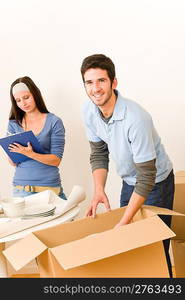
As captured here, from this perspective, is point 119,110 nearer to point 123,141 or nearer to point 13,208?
point 123,141

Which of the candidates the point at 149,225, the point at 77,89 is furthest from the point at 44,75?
the point at 149,225

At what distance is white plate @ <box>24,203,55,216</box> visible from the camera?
5.87ft

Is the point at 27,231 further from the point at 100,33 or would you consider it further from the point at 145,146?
the point at 100,33

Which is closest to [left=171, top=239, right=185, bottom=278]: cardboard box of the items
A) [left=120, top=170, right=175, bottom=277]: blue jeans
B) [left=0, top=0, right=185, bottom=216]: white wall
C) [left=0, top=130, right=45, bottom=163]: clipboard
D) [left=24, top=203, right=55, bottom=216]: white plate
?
[left=120, top=170, right=175, bottom=277]: blue jeans

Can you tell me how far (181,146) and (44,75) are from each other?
3.09ft

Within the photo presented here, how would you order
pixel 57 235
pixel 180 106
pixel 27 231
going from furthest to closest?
pixel 180 106 < pixel 27 231 < pixel 57 235

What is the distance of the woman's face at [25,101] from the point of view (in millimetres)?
2414

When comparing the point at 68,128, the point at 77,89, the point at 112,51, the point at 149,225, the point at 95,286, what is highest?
the point at 112,51

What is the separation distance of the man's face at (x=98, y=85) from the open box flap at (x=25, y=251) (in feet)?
1.82

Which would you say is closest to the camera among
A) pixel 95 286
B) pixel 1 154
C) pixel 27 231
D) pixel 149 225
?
pixel 95 286

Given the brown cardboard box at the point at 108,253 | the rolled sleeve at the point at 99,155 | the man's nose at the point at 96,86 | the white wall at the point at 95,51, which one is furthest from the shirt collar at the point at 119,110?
the white wall at the point at 95,51

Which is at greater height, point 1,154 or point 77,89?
point 77,89

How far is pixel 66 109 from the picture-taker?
2.80 metres

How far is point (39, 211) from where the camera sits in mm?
1802
